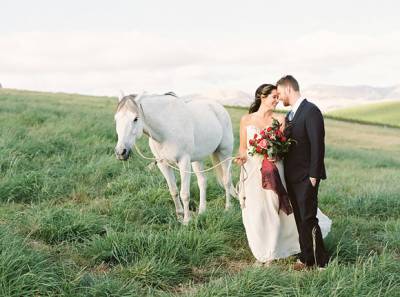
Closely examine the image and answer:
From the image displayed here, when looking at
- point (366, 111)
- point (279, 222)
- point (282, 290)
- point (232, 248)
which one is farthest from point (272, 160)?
point (366, 111)

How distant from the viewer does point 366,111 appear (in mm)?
74125

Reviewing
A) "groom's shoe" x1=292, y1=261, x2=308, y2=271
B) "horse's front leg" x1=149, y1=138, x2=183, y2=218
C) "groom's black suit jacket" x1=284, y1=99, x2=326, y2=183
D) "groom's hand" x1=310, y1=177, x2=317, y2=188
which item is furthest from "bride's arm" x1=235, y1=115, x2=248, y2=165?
"horse's front leg" x1=149, y1=138, x2=183, y2=218

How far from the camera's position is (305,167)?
5.54 m

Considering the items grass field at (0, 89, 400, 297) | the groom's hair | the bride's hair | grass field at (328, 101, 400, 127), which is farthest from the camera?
grass field at (328, 101, 400, 127)

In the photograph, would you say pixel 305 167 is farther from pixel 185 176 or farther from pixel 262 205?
pixel 185 176

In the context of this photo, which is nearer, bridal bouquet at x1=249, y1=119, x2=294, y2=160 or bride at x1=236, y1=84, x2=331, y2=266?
bridal bouquet at x1=249, y1=119, x2=294, y2=160

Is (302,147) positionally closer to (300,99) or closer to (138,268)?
(300,99)

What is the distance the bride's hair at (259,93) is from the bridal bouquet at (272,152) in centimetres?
35

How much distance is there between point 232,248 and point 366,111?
72835 millimetres

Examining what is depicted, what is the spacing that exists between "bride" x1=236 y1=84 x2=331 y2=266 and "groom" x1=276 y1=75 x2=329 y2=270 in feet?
0.59

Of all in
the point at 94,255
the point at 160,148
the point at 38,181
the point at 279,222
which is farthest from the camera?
the point at 38,181

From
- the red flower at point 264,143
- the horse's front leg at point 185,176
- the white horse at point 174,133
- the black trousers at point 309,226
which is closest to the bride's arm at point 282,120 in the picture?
the red flower at point 264,143

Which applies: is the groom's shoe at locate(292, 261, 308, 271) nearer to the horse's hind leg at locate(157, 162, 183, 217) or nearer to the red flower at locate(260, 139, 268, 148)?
the red flower at locate(260, 139, 268, 148)

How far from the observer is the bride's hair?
572 cm
